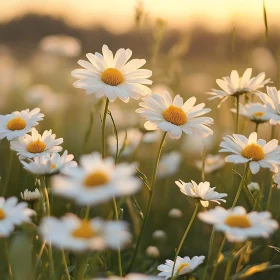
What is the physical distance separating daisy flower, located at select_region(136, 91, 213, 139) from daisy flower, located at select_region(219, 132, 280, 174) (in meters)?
0.05

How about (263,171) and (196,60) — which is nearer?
(263,171)

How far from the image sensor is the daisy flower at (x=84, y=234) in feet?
1.59

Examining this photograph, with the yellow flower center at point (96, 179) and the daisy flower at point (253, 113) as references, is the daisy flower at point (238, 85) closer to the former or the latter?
the daisy flower at point (253, 113)

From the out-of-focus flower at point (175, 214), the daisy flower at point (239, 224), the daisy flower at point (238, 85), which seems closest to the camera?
the daisy flower at point (239, 224)

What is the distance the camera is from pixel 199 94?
13.1 ft

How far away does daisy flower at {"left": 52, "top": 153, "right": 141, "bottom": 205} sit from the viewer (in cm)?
49

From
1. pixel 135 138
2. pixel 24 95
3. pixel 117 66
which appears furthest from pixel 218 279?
pixel 24 95

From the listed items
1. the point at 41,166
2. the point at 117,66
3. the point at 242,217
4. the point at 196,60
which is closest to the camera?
the point at 242,217

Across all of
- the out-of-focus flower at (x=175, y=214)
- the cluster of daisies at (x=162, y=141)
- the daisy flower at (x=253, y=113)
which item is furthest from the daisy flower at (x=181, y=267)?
the out-of-focus flower at (x=175, y=214)

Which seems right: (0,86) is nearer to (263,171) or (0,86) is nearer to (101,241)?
(263,171)

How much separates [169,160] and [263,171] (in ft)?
1.06

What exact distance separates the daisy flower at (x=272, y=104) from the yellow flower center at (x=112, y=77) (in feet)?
0.86

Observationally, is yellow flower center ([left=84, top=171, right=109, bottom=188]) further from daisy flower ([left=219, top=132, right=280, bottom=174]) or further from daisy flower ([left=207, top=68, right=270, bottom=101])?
daisy flower ([left=207, top=68, right=270, bottom=101])

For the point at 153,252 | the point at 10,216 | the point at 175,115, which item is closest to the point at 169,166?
the point at 153,252
